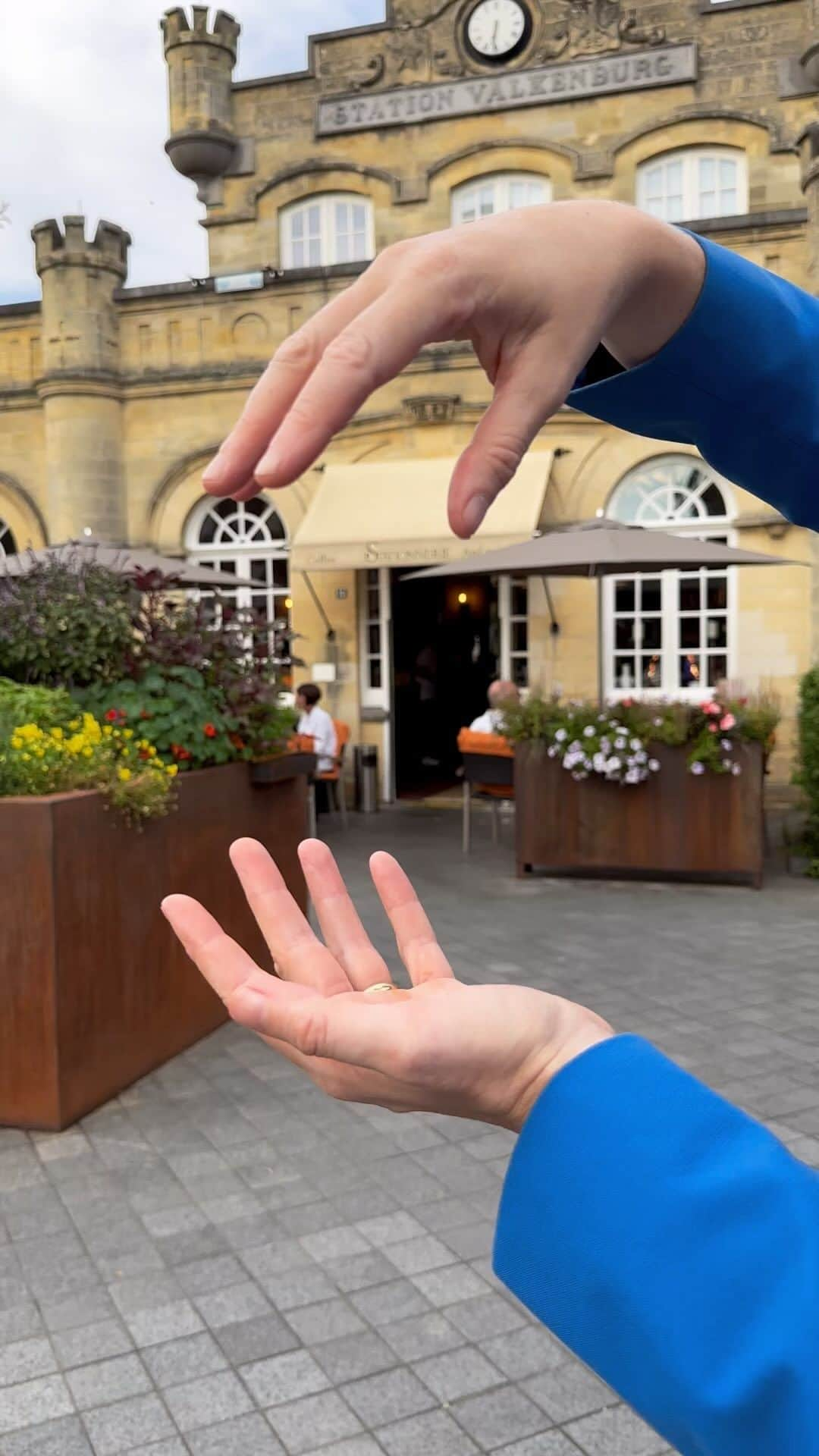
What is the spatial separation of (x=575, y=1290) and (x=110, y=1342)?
2.71 meters

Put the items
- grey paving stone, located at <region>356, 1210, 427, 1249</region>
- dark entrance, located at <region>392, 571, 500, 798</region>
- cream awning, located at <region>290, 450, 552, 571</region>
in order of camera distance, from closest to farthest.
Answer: grey paving stone, located at <region>356, 1210, 427, 1249</region>
cream awning, located at <region>290, 450, 552, 571</region>
dark entrance, located at <region>392, 571, 500, 798</region>

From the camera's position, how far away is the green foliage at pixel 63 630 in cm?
526

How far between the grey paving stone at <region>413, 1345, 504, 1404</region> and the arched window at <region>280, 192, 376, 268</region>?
563 inches

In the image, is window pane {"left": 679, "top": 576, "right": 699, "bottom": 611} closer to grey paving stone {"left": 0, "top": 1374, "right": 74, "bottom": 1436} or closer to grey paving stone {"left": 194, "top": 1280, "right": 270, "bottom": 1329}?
grey paving stone {"left": 194, "top": 1280, "right": 270, "bottom": 1329}

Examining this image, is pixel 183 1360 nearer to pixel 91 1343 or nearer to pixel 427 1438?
pixel 91 1343

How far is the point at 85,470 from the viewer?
14.6 metres

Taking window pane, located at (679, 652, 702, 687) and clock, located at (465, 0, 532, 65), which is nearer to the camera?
window pane, located at (679, 652, 702, 687)

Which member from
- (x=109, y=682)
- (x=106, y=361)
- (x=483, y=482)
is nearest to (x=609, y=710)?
(x=109, y=682)

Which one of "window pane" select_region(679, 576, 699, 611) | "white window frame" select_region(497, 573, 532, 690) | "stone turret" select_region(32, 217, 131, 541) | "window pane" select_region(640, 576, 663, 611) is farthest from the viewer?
"stone turret" select_region(32, 217, 131, 541)

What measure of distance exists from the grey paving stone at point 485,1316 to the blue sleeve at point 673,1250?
2.53 meters

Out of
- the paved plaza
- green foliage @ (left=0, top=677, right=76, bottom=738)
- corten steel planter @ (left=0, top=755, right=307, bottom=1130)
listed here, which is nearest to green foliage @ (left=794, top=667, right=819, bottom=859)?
the paved plaza

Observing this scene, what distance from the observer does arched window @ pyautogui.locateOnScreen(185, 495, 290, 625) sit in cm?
1466

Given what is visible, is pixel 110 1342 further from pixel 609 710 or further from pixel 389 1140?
pixel 609 710

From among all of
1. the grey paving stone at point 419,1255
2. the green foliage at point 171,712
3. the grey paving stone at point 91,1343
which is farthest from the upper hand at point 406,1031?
the green foliage at point 171,712
